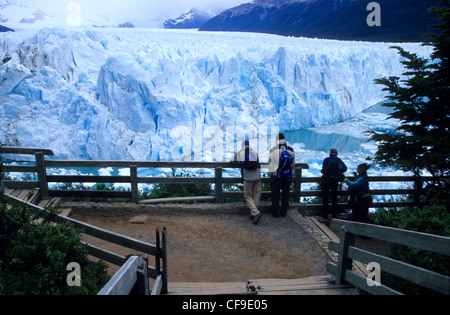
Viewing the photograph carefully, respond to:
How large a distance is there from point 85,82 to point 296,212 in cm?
1421

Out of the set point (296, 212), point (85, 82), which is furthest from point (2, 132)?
point (296, 212)

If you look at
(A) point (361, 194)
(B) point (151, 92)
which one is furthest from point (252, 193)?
(B) point (151, 92)

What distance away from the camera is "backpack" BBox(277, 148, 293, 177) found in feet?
17.0

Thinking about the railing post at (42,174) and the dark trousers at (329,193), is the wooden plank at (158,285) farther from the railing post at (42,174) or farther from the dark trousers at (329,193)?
the dark trousers at (329,193)

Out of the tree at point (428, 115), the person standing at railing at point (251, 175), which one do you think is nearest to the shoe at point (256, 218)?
the person standing at railing at point (251, 175)

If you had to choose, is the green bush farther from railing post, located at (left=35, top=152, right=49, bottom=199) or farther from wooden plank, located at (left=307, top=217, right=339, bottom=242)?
wooden plank, located at (left=307, top=217, right=339, bottom=242)

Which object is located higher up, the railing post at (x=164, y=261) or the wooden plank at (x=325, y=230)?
the railing post at (x=164, y=261)

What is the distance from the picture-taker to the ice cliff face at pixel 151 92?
15.1 meters

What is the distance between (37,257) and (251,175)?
3.34 metres

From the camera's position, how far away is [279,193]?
5.43 metres

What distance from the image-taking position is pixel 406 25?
37.2 m

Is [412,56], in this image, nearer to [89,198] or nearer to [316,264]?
[316,264]

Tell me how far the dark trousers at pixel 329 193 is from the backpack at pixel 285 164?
0.86 meters

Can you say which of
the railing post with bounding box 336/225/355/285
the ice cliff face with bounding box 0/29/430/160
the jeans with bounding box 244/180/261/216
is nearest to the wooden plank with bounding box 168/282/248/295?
the railing post with bounding box 336/225/355/285
